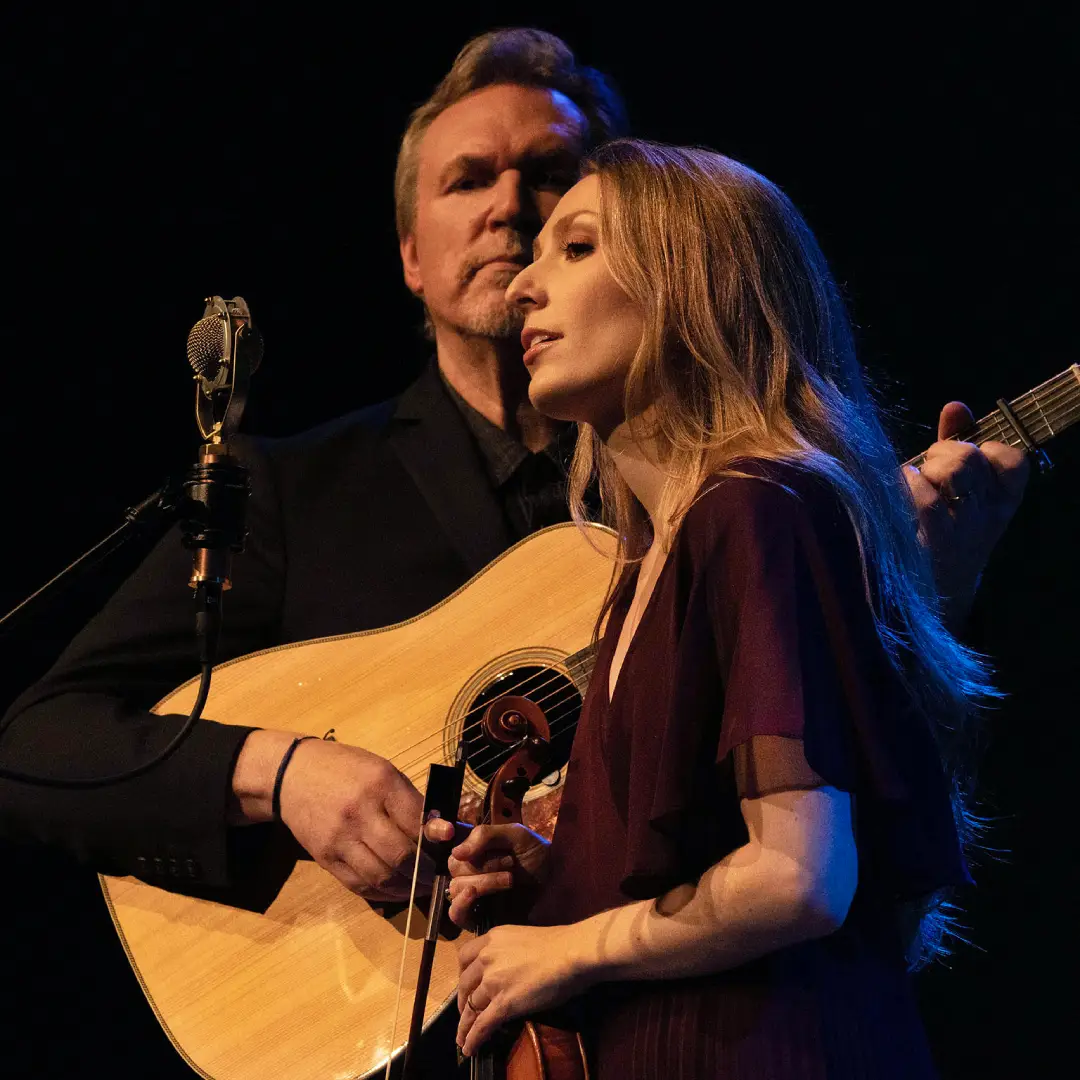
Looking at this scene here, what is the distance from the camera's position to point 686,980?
1.48 m

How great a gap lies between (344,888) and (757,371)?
4.27 ft

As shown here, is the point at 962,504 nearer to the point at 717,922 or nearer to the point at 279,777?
the point at 717,922

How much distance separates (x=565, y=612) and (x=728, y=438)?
79 cm

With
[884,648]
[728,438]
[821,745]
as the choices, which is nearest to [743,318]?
[728,438]

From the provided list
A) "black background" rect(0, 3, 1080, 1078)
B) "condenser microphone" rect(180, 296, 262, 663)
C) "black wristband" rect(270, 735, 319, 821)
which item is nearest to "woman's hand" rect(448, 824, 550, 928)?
"condenser microphone" rect(180, 296, 262, 663)

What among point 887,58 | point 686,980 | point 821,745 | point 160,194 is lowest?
point 686,980

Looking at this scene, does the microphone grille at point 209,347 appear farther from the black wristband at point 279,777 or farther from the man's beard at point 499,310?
the man's beard at point 499,310

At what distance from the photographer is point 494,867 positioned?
174cm

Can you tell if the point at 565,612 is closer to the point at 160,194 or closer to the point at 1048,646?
the point at 1048,646

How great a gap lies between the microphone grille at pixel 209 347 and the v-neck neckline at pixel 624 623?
72 cm

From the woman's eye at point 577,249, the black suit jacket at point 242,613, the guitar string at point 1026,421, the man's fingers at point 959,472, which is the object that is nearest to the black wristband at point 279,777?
the black suit jacket at point 242,613

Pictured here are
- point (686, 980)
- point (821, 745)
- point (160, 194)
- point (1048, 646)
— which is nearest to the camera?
point (821, 745)

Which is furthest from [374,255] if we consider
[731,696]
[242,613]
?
[731,696]

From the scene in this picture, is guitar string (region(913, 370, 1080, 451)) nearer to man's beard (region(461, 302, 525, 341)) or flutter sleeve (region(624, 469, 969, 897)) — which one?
flutter sleeve (region(624, 469, 969, 897))
